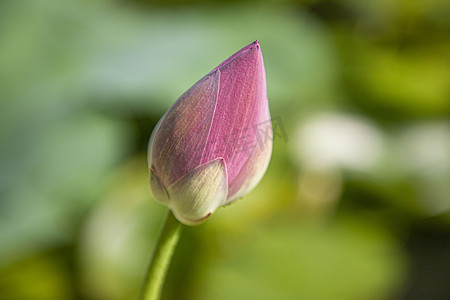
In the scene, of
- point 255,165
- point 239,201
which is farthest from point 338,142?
point 255,165

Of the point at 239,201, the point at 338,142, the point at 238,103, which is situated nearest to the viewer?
the point at 238,103

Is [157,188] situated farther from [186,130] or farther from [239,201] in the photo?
[239,201]

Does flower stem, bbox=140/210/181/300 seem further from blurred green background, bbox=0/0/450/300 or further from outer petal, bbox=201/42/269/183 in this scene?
blurred green background, bbox=0/0/450/300

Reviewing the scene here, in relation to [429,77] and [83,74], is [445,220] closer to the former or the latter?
[429,77]

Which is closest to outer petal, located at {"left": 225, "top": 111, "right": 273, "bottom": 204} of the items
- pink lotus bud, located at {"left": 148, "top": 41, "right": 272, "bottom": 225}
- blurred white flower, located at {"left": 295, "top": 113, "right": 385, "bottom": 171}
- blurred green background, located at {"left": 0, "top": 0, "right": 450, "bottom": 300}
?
pink lotus bud, located at {"left": 148, "top": 41, "right": 272, "bottom": 225}

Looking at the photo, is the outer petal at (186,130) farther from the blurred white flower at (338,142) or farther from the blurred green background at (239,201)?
the blurred white flower at (338,142)

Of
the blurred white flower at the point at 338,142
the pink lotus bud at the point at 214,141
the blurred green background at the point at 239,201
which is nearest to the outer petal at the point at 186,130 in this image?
the pink lotus bud at the point at 214,141
